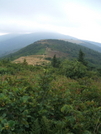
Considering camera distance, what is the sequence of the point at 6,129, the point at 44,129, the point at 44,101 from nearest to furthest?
the point at 6,129
the point at 44,129
the point at 44,101

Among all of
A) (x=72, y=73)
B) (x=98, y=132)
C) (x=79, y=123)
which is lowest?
(x=72, y=73)

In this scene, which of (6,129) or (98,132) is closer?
(6,129)

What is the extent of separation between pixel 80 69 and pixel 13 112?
30.0ft

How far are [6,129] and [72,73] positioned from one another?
9.37 metres

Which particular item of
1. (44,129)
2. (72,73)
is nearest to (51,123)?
(44,129)

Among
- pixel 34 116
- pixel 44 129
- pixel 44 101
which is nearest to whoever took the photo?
pixel 44 129

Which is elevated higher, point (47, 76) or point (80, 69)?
point (47, 76)

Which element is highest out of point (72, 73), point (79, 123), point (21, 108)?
point (21, 108)

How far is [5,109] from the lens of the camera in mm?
2143

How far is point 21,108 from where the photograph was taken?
2129 millimetres

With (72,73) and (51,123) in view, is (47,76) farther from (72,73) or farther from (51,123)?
(72,73)

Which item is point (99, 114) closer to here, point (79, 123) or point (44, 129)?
point (79, 123)

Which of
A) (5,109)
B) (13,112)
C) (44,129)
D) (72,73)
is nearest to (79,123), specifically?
(44,129)

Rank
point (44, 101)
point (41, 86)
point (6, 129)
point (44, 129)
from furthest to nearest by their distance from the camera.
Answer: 1. point (41, 86)
2. point (44, 101)
3. point (44, 129)
4. point (6, 129)
